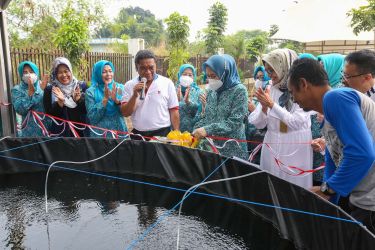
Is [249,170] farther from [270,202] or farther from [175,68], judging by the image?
[175,68]

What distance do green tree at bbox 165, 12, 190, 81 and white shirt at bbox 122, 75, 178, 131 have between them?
7.91 m

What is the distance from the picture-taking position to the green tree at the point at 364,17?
1042 centimetres

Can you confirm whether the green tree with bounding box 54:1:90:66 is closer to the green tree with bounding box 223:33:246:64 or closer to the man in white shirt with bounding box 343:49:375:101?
the man in white shirt with bounding box 343:49:375:101

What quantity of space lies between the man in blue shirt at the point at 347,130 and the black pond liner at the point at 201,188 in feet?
0.45

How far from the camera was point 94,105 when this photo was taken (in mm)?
3658

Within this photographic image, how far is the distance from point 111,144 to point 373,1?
10075mm

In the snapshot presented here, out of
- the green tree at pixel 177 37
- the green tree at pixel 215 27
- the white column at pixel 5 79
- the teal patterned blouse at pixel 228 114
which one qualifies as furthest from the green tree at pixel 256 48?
the teal patterned blouse at pixel 228 114

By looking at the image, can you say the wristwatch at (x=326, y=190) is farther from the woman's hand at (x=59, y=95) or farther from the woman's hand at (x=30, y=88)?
the woman's hand at (x=30, y=88)

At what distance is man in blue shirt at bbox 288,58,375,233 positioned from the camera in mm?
1292

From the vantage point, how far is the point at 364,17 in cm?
1066

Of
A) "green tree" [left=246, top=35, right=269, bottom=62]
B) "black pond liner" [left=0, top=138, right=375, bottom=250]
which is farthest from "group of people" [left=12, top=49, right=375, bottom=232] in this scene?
"green tree" [left=246, top=35, right=269, bottom=62]

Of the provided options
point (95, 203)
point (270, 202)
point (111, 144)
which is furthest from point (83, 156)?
point (270, 202)

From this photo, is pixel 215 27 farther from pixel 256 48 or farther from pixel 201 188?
pixel 201 188

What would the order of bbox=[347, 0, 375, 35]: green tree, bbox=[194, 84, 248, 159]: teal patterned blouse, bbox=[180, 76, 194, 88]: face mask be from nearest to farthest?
1. bbox=[194, 84, 248, 159]: teal patterned blouse
2. bbox=[180, 76, 194, 88]: face mask
3. bbox=[347, 0, 375, 35]: green tree
